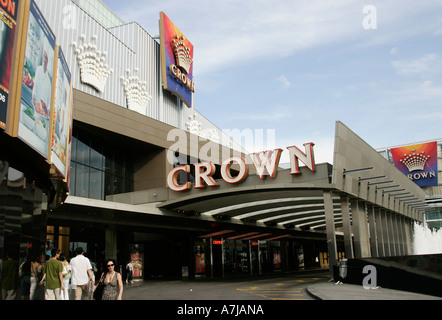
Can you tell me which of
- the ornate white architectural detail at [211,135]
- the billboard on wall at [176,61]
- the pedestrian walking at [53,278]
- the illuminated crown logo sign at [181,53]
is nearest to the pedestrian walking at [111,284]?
the pedestrian walking at [53,278]

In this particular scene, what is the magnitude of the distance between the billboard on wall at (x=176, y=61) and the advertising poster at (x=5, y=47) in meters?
29.0

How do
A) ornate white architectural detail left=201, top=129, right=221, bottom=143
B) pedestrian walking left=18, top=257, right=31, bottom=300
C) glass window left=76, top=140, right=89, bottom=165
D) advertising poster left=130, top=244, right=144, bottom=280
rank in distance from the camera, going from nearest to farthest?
pedestrian walking left=18, top=257, right=31, bottom=300
glass window left=76, top=140, right=89, bottom=165
advertising poster left=130, top=244, right=144, bottom=280
ornate white architectural detail left=201, top=129, right=221, bottom=143

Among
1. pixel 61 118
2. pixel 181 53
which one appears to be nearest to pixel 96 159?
pixel 181 53

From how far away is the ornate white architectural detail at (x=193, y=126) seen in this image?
143ft

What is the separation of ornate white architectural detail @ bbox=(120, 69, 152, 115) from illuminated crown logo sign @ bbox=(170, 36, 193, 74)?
650 cm

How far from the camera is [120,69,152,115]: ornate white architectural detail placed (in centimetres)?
3509

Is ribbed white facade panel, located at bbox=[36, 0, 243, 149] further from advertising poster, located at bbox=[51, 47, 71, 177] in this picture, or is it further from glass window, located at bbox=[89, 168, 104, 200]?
advertising poster, located at bbox=[51, 47, 71, 177]

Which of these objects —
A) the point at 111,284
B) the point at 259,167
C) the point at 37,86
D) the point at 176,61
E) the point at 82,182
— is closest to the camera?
the point at 111,284

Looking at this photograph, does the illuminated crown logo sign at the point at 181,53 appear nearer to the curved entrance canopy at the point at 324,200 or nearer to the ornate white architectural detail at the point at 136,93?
the ornate white architectural detail at the point at 136,93

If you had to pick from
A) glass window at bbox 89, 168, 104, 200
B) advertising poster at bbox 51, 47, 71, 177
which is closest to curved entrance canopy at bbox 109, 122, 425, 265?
glass window at bbox 89, 168, 104, 200

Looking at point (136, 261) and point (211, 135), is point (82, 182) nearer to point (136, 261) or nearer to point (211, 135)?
point (136, 261)

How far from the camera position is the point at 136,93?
35625 millimetres

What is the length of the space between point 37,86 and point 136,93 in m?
24.1
